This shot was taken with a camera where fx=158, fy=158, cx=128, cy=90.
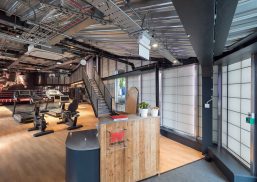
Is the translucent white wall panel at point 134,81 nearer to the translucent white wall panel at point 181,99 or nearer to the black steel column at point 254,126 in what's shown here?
the translucent white wall panel at point 181,99

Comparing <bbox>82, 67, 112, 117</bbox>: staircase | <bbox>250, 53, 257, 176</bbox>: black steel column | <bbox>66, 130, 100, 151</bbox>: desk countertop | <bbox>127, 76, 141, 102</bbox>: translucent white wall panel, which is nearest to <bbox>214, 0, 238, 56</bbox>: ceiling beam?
<bbox>250, 53, 257, 176</bbox>: black steel column

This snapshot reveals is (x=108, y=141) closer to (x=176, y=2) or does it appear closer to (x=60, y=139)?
(x=176, y=2)

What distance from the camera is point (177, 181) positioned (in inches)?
123

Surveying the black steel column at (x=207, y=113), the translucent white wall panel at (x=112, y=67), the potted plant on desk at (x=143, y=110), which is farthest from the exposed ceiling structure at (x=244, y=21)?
the translucent white wall panel at (x=112, y=67)

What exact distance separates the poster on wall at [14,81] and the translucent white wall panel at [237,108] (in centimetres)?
1961

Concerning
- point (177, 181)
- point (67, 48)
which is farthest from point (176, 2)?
point (67, 48)

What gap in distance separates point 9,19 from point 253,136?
19.0 feet

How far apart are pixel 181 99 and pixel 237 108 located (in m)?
2.02

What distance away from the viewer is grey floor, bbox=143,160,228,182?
319 centimetres

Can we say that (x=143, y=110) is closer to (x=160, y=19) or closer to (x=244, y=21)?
(x=160, y=19)

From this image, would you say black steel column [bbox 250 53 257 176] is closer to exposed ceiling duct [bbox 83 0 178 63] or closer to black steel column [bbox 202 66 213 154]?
black steel column [bbox 202 66 213 154]

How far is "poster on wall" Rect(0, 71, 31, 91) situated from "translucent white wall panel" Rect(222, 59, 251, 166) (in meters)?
19.6

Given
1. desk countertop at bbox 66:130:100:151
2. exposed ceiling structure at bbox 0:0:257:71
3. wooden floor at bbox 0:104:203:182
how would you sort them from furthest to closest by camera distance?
wooden floor at bbox 0:104:203:182 < desk countertop at bbox 66:130:100:151 < exposed ceiling structure at bbox 0:0:257:71

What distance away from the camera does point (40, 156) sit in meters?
4.20
